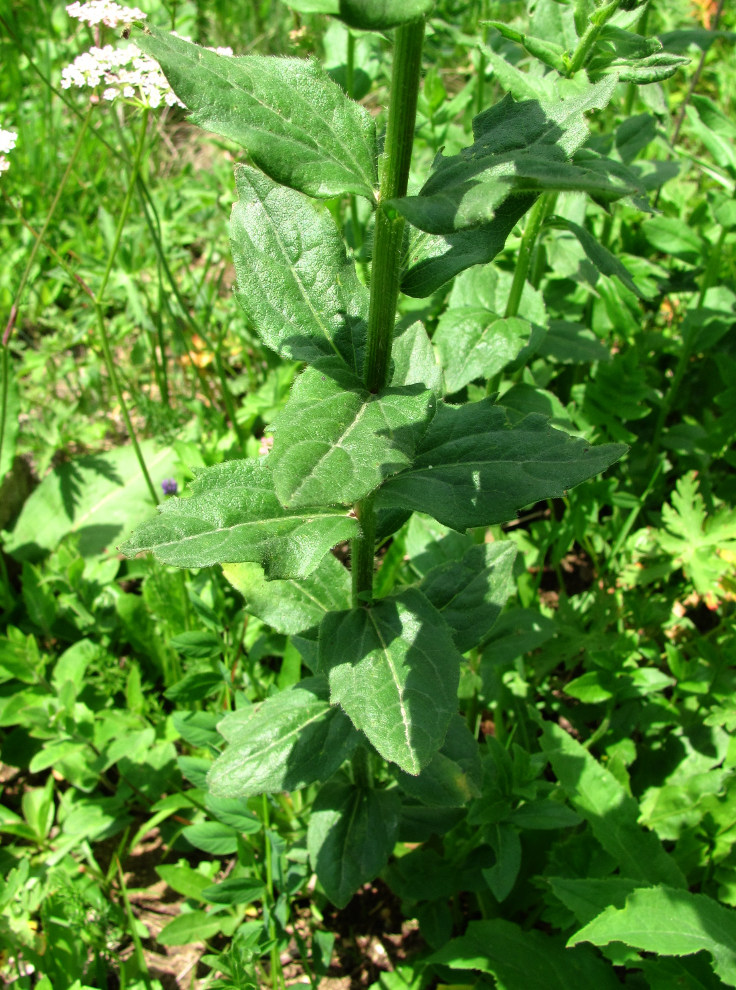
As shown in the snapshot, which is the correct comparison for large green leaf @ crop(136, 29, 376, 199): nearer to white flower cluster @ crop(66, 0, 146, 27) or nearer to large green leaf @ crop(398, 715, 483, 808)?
white flower cluster @ crop(66, 0, 146, 27)

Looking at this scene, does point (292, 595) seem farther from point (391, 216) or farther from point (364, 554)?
point (391, 216)

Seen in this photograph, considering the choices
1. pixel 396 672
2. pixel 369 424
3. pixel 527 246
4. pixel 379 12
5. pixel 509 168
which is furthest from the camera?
pixel 527 246

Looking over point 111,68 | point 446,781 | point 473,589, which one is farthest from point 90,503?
point 446,781

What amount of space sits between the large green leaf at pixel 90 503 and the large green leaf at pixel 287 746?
1632mm

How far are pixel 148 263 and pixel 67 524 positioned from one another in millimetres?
1399

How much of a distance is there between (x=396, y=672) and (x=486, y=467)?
1.44 feet

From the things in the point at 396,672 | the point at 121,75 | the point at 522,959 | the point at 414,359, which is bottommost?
the point at 522,959

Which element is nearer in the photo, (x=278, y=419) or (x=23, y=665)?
(x=278, y=419)

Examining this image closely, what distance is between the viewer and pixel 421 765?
4.86 ft

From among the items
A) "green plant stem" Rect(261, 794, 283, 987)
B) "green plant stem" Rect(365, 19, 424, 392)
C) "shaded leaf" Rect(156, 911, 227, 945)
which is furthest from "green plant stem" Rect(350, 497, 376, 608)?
"shaded leaf" Rect(156, 911, 227, 945)

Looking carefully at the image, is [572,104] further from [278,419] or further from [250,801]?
[250,801]

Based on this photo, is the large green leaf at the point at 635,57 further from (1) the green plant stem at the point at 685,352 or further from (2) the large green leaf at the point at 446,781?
(2) the large green leaf at the point at 446,781

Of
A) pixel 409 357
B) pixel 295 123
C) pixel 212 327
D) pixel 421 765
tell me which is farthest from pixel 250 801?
pixel 212 327

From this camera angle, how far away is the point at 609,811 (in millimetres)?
2312
